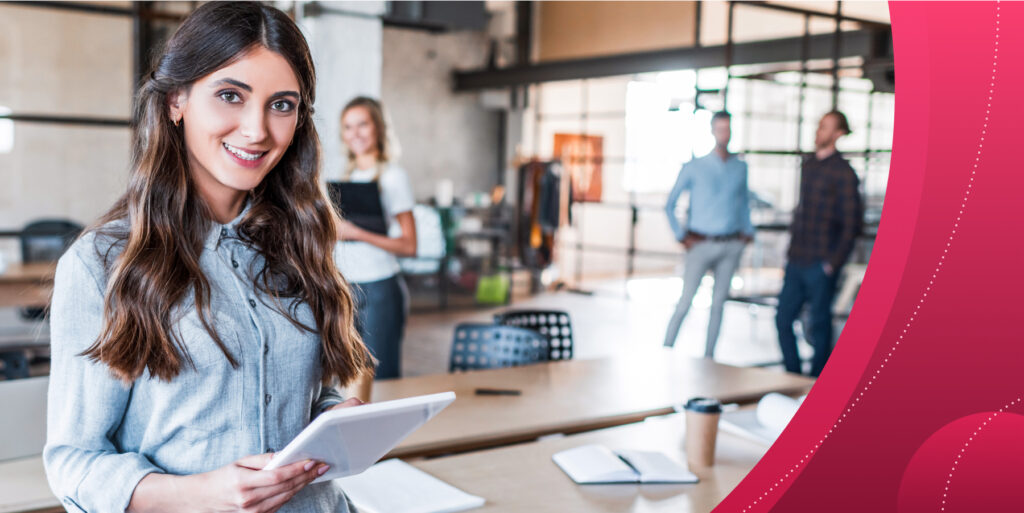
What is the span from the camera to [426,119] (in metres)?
13.6

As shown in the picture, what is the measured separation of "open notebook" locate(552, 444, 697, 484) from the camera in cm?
197

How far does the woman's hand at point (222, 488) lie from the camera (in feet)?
3.99

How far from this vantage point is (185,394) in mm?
1304

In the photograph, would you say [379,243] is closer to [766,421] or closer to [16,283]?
[766,421]

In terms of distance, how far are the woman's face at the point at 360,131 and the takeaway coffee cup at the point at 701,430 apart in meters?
2.22

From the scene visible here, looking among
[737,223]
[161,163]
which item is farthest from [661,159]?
[161,163]

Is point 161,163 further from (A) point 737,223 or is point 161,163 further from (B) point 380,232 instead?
(A) point 737,223

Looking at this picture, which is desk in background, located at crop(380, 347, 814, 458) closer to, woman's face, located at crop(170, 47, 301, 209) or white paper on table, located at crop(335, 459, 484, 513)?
white paper on table, located at crop(335, 459, 484, 513)

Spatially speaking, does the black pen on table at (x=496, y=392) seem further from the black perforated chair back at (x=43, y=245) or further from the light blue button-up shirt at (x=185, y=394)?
the black perforated chair back at (x=43, y=245)

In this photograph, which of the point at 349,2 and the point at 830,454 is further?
the point at 349,2

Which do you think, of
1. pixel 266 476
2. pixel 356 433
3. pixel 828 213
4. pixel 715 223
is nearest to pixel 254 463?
pixel 266 476

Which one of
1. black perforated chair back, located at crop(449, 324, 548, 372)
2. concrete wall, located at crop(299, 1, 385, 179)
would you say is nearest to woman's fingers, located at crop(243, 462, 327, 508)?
black perforated chair back, located at crop(449, 324, 548, 372)

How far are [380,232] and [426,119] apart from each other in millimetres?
10019

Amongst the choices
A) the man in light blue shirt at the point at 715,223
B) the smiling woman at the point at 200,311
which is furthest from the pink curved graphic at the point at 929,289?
the man in light blue shirt at the point at 715,223
